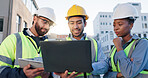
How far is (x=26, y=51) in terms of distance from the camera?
2094mm

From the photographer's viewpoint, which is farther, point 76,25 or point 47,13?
point 47,13

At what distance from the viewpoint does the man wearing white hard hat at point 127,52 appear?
1.89m

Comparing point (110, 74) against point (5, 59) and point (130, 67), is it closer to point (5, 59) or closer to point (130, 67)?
point (130, 67)

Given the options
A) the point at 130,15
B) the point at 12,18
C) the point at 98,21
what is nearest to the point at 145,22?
the point at 98,21

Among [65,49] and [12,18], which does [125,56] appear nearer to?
[65,49]

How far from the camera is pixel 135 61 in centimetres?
190

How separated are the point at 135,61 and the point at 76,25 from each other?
1.16 m

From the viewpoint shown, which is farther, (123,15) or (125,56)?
(123,15)

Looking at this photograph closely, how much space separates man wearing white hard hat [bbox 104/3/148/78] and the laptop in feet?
2.62

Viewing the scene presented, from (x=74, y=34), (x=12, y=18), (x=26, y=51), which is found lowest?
(x=26, y=51)

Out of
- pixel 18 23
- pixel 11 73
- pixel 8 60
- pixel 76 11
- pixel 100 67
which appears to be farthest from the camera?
pixel 18 23

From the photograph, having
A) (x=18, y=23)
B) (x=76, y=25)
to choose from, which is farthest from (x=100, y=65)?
(x=18, y=23)

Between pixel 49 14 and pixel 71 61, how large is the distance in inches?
57.1

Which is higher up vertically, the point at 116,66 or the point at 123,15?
the point at 123,15
